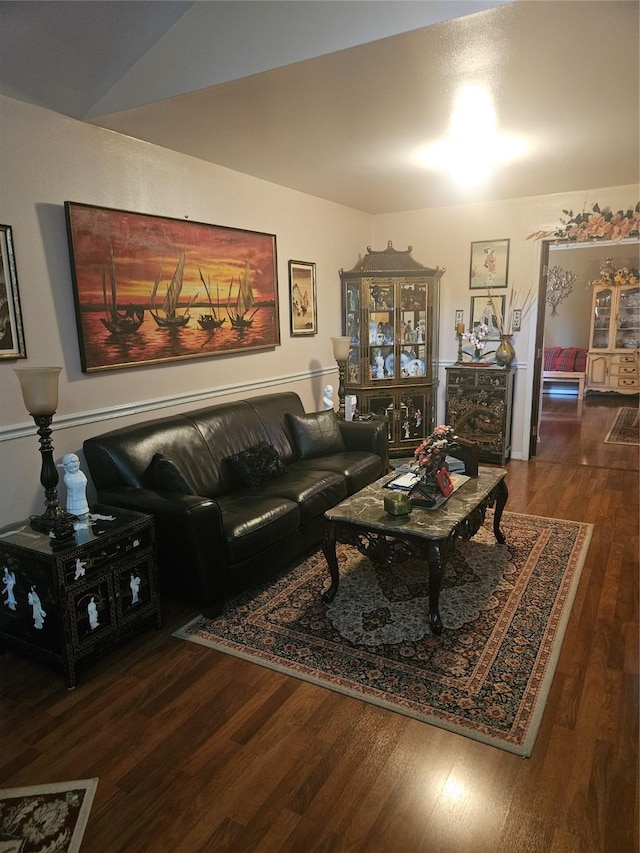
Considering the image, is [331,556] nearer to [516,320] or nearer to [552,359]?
[516,320]

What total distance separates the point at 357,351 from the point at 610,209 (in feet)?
8.61

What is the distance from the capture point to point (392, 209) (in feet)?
19.1

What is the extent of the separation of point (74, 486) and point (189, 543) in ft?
2.08

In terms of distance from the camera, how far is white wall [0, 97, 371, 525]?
2752 mm

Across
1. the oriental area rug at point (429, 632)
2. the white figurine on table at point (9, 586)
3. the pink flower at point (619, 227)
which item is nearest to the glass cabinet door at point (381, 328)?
the pink flower at point (619, 227)

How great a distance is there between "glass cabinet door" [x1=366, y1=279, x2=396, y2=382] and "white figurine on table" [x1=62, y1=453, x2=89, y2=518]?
3.40 m

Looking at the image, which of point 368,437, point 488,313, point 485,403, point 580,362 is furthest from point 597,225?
point 580,362

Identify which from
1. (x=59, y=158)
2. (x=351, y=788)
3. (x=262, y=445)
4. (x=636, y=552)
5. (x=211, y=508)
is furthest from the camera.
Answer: (x=262, y=445)

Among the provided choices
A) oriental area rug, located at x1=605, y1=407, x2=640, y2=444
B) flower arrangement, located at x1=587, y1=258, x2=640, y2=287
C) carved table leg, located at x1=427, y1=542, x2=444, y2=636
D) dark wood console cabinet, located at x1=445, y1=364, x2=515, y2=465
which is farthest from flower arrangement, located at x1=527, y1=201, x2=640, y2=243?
flower arrangement, located at x1=587, y1=258, x2=640, y2=287

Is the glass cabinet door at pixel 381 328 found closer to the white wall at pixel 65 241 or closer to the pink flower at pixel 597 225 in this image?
the white wall at pixel 65 241

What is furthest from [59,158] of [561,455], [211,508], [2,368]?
[561,455]

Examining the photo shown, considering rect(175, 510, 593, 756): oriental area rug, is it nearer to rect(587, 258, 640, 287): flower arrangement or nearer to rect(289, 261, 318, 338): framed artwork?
rect(289, 261, 318, 338): framed artwork

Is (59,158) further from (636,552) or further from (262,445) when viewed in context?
(636,552)

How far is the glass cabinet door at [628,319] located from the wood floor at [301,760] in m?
7.74
